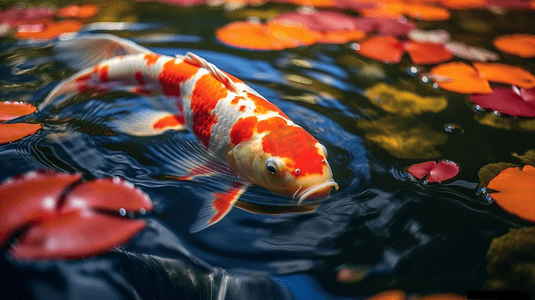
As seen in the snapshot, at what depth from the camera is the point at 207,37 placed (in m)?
2.28

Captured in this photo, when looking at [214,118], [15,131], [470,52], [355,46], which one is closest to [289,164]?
[214,118]

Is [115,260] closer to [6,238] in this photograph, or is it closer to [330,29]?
[6,238]

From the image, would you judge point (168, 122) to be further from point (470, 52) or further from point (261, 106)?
point (470, 52)

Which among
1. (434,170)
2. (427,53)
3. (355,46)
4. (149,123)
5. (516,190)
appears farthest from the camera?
(355,46)

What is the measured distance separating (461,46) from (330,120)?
1159 mm

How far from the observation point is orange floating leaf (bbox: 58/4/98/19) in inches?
101

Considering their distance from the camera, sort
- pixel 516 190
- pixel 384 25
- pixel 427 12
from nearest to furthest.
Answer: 1. pixel 516 190
2. pixel 384 25
3. pixel 427 12

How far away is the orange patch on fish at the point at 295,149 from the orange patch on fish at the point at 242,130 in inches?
2.6

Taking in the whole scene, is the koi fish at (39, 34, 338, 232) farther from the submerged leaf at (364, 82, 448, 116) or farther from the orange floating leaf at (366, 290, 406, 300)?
the submerged leaf at (364, 82, 448, 116)

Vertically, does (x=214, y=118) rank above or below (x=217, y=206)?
above

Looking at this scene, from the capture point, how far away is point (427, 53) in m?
2.13

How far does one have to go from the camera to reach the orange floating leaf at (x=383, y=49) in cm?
212

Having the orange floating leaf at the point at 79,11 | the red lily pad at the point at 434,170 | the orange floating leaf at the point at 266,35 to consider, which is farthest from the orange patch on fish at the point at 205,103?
the orange floating leaf at the point at 79,11

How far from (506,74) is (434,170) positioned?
36.6 inches
